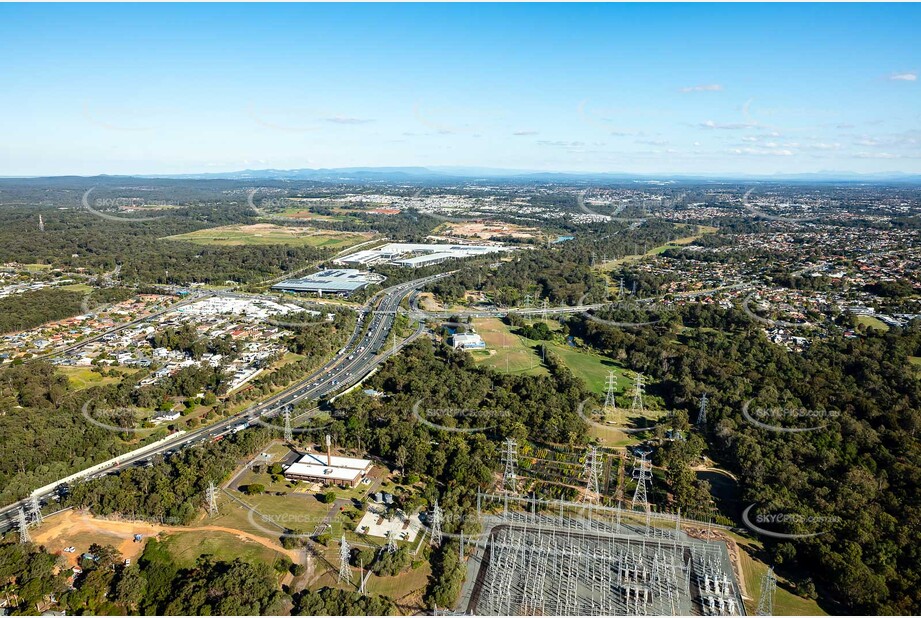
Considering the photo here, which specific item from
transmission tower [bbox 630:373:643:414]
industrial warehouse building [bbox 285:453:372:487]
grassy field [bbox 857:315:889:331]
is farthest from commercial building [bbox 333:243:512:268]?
industrial warehouse building [bbox 285:453:372:487]

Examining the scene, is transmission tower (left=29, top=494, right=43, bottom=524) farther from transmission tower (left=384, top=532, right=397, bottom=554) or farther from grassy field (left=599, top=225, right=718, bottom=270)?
grassy field (left=599, top=225, right=718, bottom=270)

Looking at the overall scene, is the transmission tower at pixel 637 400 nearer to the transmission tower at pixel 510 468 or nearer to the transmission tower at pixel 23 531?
the transmission tower at pixel 510 468

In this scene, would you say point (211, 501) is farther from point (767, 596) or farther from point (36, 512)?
point (767, 596)

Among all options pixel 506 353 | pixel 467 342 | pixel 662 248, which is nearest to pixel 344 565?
pixel 506 353

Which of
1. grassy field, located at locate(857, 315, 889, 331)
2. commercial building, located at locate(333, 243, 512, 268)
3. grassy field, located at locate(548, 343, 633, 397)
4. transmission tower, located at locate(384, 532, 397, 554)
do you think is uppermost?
commercial building, located at locate(333, 243, 512, 268)

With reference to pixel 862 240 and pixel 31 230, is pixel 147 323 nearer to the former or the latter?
pixel 31 230

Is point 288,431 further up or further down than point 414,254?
further down

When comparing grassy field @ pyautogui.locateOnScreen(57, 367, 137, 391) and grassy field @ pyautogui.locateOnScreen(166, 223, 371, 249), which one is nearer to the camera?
grassy field @ pyautogui.locateOnScreen(57, 367, 137, 391)

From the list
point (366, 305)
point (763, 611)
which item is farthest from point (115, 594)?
point (366, 305)
